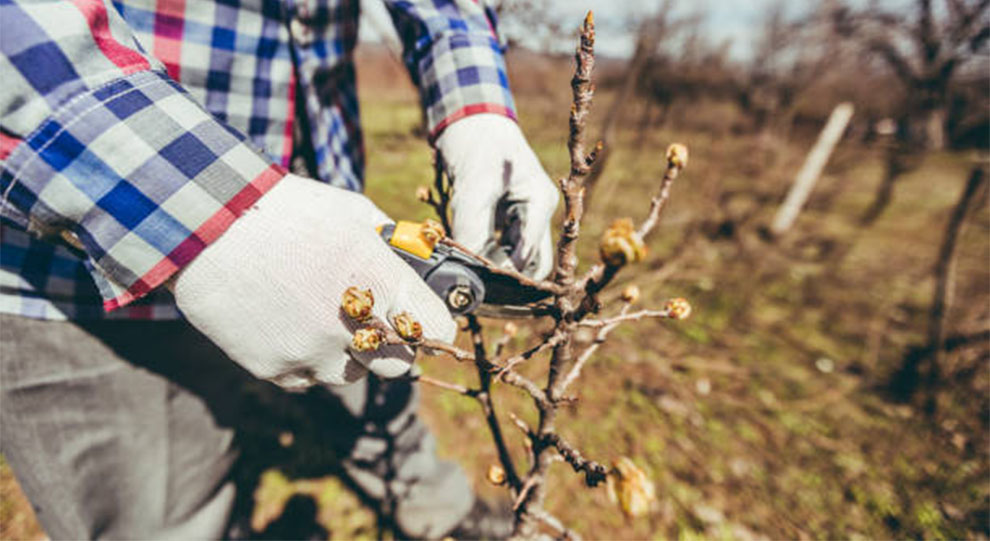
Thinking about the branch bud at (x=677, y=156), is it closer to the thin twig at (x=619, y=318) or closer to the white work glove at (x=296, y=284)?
the thin twig at (x=619, y=318)

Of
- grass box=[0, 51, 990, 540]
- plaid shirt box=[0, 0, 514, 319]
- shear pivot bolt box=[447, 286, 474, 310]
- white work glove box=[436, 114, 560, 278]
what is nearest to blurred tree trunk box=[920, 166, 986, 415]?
grass box=[0, 51, 990, 540]

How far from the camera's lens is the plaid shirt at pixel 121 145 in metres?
0.80

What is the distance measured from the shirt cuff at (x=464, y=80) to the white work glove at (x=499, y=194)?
0.04 metres

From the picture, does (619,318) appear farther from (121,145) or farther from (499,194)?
(121,145)

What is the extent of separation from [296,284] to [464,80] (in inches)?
34.1

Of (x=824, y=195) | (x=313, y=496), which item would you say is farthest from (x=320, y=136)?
(x=824, y=195)

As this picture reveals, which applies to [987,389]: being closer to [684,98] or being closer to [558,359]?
[558,359]

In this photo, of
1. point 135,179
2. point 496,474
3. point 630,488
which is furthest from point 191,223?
point 630,488

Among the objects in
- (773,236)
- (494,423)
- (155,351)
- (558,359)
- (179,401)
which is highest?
(558,359)

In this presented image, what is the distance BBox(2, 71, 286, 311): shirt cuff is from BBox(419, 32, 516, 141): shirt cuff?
2.22ft

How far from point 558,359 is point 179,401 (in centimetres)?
144

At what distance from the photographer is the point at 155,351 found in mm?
1457

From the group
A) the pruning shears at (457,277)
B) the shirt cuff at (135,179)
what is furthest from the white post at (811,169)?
the shirt cuff at (135,179)

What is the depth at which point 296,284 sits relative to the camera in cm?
94
